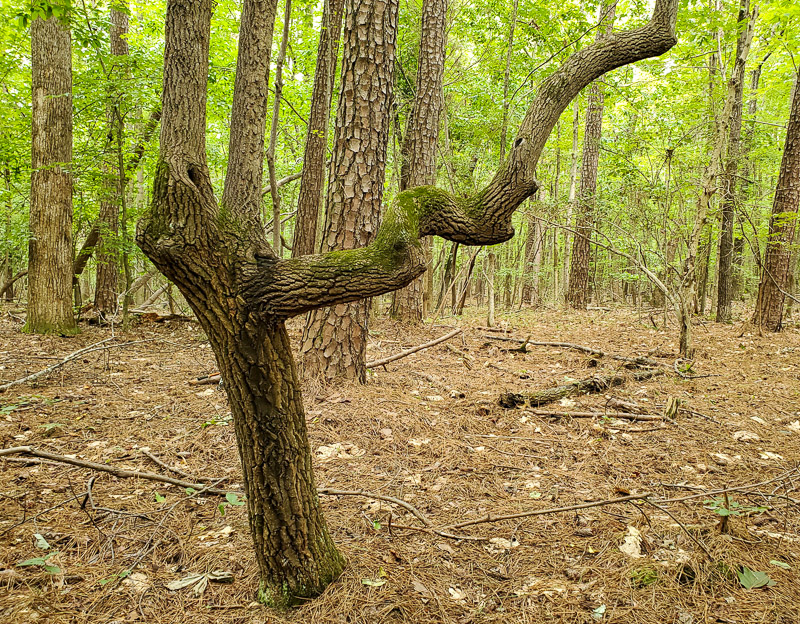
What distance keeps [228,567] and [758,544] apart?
109 inches

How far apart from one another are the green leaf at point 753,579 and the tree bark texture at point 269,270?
1919 millimetres

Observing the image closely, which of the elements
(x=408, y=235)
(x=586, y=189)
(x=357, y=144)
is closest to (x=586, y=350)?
(x=357, y=144)

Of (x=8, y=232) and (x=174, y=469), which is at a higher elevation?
(x=8, y=232)

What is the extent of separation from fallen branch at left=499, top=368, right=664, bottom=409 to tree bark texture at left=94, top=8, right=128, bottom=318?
7003mm

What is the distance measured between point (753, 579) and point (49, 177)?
31.5 ft

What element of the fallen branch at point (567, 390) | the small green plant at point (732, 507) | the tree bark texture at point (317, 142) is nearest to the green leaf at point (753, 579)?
the small green plant at point (732, 507)

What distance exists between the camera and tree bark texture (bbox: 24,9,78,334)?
7332 millimetres

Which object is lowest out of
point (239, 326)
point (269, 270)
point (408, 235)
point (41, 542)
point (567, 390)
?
point (41, 542)

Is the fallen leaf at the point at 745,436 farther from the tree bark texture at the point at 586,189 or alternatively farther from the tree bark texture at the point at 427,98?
the tree bark texture at the point at 586,189

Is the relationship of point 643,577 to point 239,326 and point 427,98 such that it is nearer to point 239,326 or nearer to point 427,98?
point 239,326

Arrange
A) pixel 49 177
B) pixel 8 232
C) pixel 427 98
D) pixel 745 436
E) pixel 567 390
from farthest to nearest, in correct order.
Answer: pixel 8 232, pixel 427 98, pixel 49 177, pixel 567 390, pixel 745 436

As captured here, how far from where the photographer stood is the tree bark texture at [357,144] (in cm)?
450

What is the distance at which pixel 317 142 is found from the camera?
26.2ft

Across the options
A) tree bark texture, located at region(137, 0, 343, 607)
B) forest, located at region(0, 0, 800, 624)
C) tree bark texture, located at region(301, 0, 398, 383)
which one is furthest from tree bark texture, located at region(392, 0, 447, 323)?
tree bark texture, located at region(137, 0, 343, 607)
